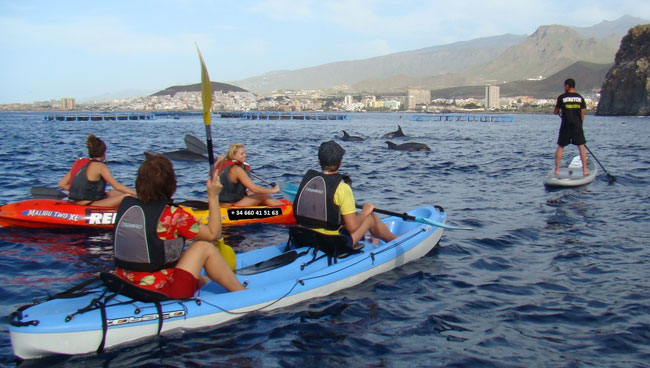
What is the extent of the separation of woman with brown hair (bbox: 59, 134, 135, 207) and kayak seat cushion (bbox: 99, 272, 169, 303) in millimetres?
4860

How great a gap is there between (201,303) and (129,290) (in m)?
0.77

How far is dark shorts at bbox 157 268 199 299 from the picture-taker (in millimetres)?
5508

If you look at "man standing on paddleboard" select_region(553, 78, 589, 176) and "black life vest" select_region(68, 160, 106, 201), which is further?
"man standing on paddleboard" select_region(553, 78, 589, 176)

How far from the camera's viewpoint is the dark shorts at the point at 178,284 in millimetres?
5508

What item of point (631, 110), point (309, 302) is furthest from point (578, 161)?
point (631, 110)

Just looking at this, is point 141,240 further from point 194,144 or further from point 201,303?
point 194,144

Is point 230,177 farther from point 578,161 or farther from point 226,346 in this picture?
point 578,161

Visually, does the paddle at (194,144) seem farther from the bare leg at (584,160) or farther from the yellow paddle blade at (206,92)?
the yellow paddle blade at (206,92)

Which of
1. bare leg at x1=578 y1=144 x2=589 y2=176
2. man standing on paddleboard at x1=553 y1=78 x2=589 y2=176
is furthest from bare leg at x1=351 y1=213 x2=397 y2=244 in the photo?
bare leg at x1=578 y1=144 x2=589 y2=176

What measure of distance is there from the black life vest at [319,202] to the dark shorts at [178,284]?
203 centimetres

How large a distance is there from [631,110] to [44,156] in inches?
4102

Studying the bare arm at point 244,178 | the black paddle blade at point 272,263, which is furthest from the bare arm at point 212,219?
the bare arm at point 244,178

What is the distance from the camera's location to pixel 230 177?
11.0 m

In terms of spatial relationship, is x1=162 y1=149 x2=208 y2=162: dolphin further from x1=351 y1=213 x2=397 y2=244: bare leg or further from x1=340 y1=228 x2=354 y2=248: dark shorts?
x1=340 y1=228 x2=354 y2=248: dark shorts
